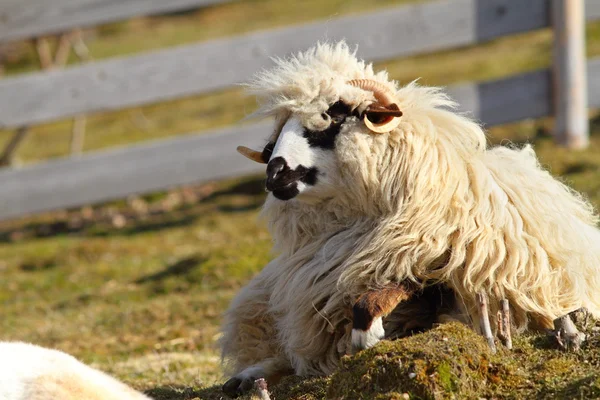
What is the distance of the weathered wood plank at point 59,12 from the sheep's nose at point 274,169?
20.3 feet

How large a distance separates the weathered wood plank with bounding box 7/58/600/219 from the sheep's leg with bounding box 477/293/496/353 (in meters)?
6.30

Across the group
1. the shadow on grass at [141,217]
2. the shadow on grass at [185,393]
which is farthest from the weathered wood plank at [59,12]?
the shadow on grass at [185,393]

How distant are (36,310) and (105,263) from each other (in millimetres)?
1449

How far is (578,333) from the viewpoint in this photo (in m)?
3.78

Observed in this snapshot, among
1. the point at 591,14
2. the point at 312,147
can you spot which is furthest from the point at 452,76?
the point at 312,147

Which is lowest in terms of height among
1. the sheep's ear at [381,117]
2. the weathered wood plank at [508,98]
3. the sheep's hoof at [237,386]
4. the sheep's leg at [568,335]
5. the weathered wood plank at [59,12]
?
the sheep's hoof at [237,386]

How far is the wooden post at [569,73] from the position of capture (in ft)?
32.6

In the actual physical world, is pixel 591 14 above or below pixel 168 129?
above

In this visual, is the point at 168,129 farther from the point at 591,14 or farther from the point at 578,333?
the point at 578,333

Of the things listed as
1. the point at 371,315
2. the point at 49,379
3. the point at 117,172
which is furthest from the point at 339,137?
the point at 117,172

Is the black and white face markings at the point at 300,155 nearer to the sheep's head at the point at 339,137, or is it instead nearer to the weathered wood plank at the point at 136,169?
the sheep's head at the point at 339,137

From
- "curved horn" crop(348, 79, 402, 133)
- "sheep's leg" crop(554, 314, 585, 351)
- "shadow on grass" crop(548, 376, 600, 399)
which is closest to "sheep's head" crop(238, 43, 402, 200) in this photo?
"curved horn" crop(348, 79, 402, 133)

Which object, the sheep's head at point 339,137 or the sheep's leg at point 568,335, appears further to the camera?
the sheep's head at point 339,137

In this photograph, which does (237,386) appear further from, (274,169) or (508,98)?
(508,98)
